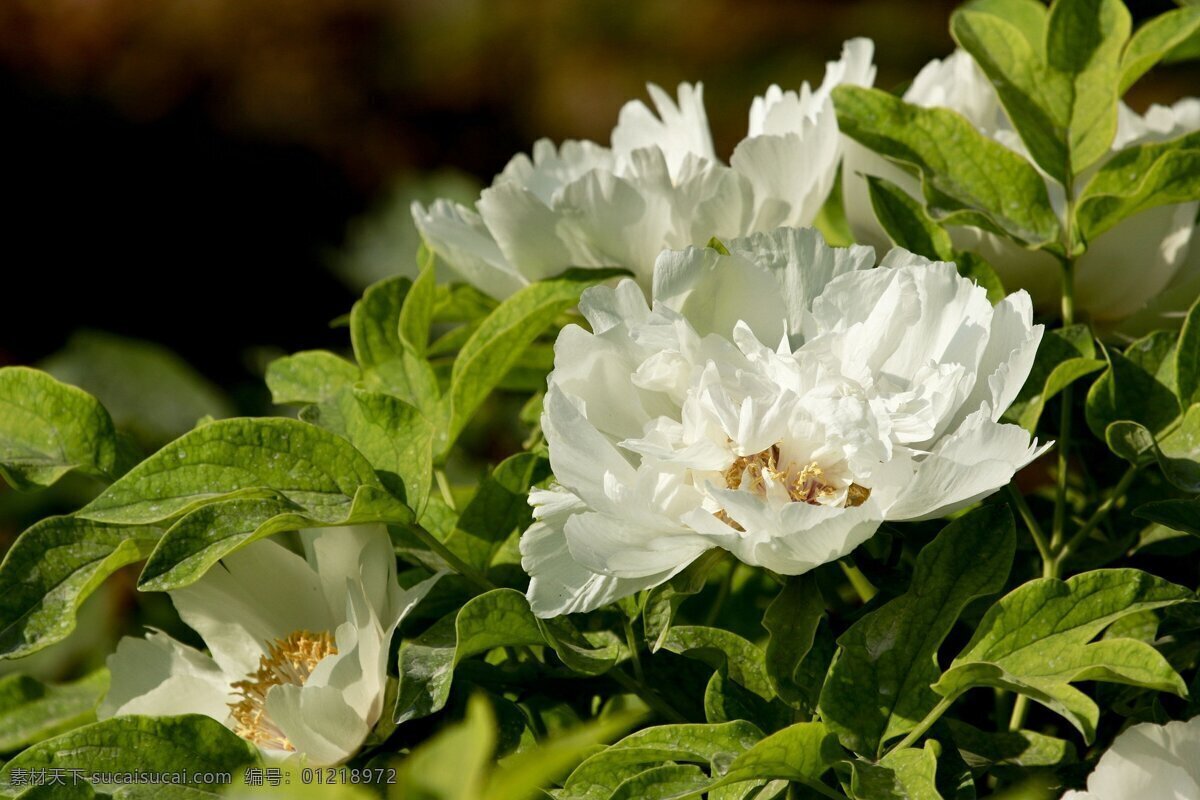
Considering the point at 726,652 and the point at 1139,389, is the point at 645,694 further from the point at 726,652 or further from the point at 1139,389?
the point at 1139,389

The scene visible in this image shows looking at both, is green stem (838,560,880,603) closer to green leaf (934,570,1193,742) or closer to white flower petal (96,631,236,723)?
green leaf (934,570,1193,742)

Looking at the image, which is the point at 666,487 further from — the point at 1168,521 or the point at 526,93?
the point at 526,93

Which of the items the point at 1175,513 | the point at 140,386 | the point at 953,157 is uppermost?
the point at 953,157

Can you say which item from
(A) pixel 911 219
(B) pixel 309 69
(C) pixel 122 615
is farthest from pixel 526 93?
(A) pixel 911 219

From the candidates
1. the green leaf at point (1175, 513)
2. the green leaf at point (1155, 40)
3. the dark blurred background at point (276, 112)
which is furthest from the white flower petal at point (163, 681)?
the dark blurred background at point (276, 112)

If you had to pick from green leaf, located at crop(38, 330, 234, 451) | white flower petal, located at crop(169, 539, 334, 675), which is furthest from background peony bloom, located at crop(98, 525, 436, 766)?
green leaf, located at crop(38, 330, 234, 451)

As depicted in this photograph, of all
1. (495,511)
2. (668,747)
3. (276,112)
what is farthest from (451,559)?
(276,112)
